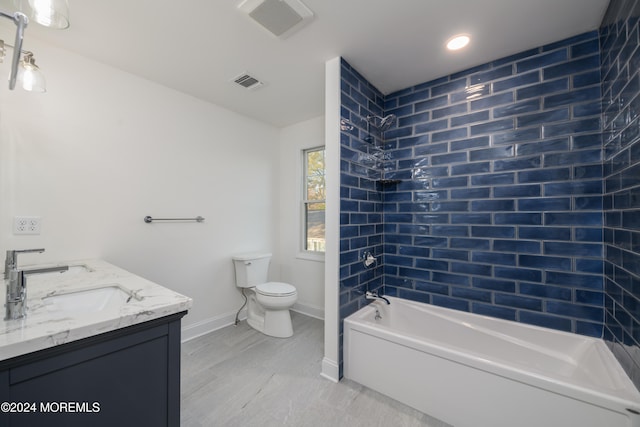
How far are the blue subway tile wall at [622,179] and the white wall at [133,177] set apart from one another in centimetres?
297

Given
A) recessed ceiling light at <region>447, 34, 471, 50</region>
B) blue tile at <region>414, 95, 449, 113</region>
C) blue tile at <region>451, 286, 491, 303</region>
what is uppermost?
recessed ceiling light at <region>447, 34, 471, 50</region>

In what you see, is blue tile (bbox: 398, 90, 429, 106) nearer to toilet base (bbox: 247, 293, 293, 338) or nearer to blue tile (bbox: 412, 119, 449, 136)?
blue tile (bbox: 412, 119, 449, 136)

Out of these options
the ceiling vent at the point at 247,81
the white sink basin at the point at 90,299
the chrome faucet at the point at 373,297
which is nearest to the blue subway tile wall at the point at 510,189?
the chrome faucet at the point at 373,297

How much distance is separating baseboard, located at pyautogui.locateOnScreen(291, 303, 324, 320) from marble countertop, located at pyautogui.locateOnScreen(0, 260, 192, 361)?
2049 millimetres

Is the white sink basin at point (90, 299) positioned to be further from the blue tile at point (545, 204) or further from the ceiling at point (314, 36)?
the blue tile at point (545, 204)

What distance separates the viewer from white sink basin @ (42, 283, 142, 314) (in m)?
1.12

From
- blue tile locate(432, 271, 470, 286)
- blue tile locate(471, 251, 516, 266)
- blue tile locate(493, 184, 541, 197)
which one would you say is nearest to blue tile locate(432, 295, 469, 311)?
blue tile locate(432, 271, 470, 286)

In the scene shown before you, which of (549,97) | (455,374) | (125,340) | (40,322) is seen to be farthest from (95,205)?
(549,97)

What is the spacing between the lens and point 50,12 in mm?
938

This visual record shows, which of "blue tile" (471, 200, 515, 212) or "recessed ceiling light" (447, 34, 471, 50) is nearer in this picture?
"recessed ceiling light" (447, 34, 471, 50)

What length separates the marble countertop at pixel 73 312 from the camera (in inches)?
27.2

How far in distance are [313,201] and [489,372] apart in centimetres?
228

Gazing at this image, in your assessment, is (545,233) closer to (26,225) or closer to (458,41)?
(458,41)

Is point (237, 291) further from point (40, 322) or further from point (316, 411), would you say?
point (40, 322)
